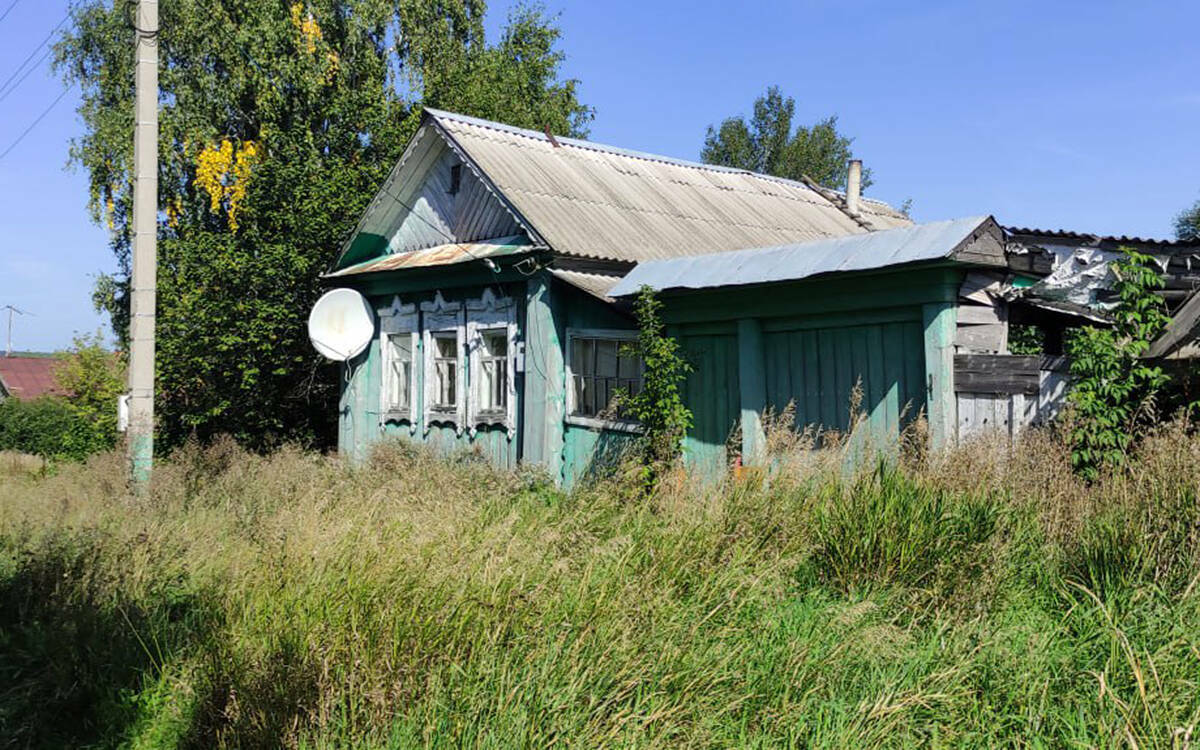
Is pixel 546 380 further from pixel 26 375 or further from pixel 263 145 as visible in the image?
pixel 26 375

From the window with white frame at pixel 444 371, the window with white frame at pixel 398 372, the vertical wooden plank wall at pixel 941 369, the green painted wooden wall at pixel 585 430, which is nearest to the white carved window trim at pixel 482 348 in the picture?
the window with white frame at pixel 444 371

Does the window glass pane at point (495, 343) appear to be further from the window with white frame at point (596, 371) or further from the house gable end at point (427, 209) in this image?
the window with white frame at point (596, 371)

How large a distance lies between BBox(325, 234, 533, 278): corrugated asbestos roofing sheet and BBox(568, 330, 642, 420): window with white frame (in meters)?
1.27

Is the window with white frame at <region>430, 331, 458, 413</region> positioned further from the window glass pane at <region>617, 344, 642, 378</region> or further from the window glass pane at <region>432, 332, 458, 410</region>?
the window glass pane at <region>617, 344, 642, 378</region>

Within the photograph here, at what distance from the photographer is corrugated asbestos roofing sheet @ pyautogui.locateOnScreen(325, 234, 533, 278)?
37.0ft

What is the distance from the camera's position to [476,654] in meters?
3.78

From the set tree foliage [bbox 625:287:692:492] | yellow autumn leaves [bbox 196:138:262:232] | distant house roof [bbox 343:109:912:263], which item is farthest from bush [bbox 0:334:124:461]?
tree foliage [bbox 625:287:692:492]

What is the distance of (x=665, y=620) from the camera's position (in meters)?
4.08

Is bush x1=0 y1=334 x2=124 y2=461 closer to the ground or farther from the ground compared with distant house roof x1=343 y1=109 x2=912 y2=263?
closer to the ground

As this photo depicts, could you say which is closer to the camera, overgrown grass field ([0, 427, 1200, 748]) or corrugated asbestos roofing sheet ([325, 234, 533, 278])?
overgrown grass field ([0, 427, 1200, 748])

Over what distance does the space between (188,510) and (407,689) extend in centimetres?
513

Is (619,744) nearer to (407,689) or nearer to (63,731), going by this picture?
(407,689)

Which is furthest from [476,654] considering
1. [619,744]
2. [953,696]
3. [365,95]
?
[365,95]

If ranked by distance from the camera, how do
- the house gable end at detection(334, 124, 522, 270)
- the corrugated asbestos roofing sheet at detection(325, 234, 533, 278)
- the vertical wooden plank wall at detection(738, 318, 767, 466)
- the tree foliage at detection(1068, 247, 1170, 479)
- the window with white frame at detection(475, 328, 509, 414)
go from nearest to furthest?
the tree foliage at detection(1068, 247, 1170, 479) → the vertical wooden plank wall at detection(738, 318, 767, 466) → the corrugated asbestos roofing sheet at detection(325, 234, 533, 278) → the window with white frame at detection(475, 328, 509, 414) → the house gable end at detection(334, 124, 522, 270)
